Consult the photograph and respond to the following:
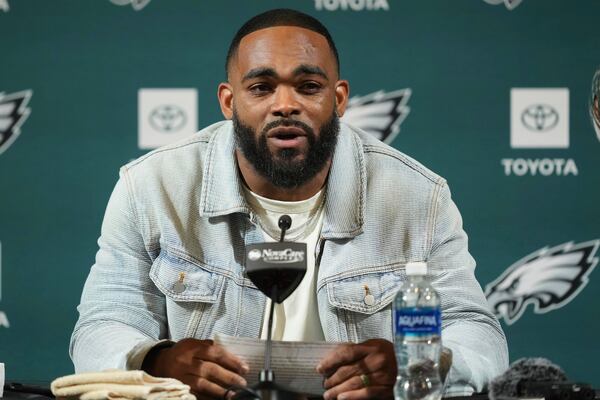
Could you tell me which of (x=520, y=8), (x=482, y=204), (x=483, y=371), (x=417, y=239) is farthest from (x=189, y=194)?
(x=520, y=8)

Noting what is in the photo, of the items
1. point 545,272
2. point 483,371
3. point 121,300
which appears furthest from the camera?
point 545,272

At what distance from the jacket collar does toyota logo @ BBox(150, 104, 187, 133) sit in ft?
2.29


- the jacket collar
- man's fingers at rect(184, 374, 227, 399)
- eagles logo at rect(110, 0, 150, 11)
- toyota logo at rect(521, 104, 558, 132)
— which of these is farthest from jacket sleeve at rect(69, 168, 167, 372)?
toyota logo at rect(521, 104, 558, 132)

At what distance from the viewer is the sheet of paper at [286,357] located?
→ 6.84ft

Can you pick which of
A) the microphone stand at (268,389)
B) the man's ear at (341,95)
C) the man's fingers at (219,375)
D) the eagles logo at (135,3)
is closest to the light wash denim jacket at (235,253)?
the man's ear at (341,95)

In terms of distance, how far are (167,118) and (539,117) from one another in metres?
1.16

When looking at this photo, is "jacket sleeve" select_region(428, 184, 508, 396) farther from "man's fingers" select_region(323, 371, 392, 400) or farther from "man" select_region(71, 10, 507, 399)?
"man's fingers" select_region(323, 371, 392, 400)

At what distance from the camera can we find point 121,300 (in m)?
2.61

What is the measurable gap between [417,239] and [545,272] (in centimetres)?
92

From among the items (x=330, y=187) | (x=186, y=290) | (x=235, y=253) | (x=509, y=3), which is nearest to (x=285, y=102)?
(x=330, y=187)

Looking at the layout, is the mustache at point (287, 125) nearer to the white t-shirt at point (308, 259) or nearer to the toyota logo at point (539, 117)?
the white t-shirt at point (308, 259)

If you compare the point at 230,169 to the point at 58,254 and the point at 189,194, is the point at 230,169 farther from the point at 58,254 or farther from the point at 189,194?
the point at 58,254

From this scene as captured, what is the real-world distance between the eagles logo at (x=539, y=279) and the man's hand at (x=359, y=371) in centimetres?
139

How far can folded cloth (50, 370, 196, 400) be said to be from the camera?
1974 mm
